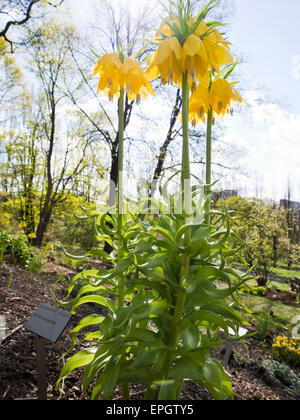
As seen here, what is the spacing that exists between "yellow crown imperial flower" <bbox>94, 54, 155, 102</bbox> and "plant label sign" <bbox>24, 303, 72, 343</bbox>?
3.82ft

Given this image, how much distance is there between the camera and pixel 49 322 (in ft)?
4.74

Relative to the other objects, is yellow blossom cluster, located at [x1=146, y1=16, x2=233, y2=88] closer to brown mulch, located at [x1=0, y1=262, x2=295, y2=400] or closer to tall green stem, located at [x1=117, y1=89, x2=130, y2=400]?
tall green stem, located at [x1=117, y1=89, x2=130, y2=400]

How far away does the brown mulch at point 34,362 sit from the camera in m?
1.70

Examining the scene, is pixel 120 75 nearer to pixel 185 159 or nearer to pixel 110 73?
pixel 110 73

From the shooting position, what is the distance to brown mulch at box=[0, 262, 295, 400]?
5.57 ft

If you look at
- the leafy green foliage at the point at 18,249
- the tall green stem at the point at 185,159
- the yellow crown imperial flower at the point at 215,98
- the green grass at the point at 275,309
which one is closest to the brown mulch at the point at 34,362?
the leafy green foliage at the point at 18,249

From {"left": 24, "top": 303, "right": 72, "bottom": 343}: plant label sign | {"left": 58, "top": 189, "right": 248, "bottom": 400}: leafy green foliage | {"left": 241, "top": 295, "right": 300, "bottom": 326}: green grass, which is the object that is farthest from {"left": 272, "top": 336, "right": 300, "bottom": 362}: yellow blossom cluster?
{"left": 24, "top": 303, "right": 72, "bottom": 343}: plant label sign

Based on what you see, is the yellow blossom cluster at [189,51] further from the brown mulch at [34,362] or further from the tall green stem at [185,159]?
the brown mulch at [34,362]

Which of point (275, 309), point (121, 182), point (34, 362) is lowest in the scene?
point (275, 309)

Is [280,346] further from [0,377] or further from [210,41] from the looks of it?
[210,41]

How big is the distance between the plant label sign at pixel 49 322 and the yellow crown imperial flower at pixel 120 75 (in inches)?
45.8

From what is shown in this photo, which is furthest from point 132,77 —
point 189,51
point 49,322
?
point 49,322

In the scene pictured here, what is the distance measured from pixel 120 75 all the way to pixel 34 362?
1.87 meters

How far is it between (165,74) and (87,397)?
184 cm
